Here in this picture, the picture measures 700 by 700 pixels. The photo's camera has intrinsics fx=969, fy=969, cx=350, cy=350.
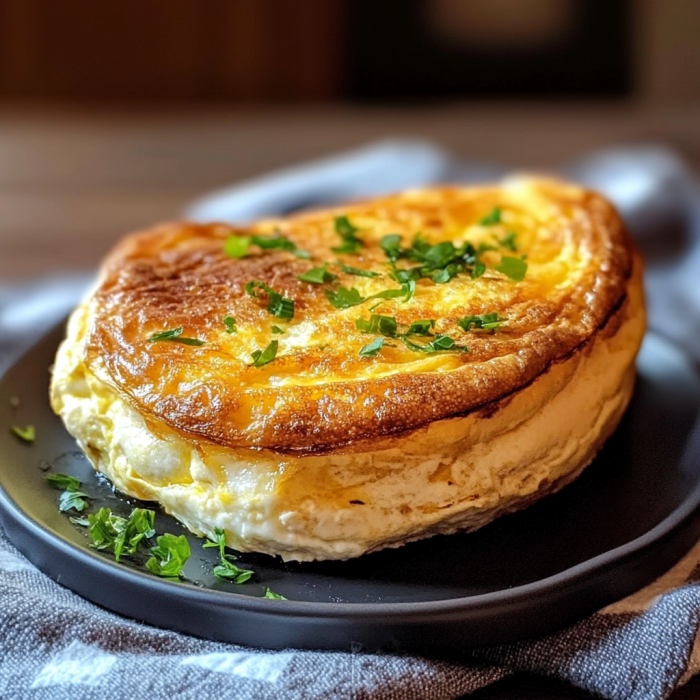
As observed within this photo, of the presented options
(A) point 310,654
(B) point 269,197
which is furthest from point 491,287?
(B) point 269,197

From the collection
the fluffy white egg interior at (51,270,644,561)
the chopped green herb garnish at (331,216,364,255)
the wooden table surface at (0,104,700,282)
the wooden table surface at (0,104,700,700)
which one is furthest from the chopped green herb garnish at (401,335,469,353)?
the wooden table surface at (0,104,700,282)

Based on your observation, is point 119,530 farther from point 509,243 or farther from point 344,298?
point 509,243

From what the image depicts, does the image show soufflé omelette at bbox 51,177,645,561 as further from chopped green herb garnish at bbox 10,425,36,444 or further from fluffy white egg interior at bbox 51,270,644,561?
chopped green herb garnish at bbox 10,425,36,444

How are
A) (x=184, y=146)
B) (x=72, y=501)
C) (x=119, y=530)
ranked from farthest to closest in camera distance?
1. (x=184, y=146)
2. (x=72, y=501)
3. (x=119, y=530)

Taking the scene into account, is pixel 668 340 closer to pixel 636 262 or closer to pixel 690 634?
pixel 636 262

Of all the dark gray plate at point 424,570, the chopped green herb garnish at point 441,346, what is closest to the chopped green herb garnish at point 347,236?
the chopped green herb garnish at point 441,346

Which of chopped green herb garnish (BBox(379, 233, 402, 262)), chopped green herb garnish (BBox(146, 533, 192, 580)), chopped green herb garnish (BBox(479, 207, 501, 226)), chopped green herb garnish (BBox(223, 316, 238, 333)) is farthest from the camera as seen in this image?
chopped green herb garnish (BBox(479, 207, 501, 226))

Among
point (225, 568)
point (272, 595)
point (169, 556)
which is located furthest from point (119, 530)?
point (272, 595)
